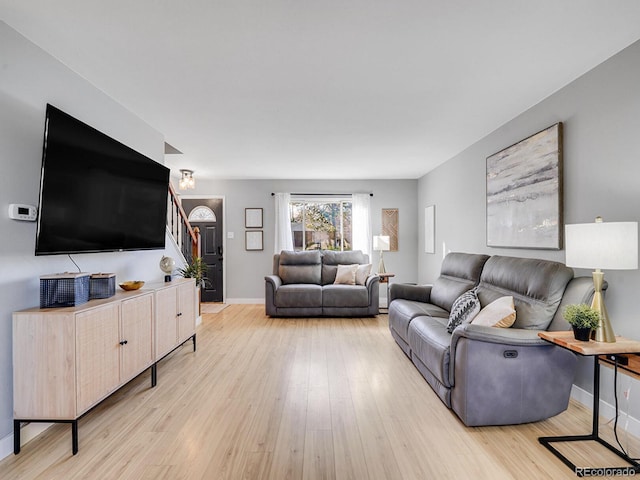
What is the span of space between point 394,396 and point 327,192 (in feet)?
14.8

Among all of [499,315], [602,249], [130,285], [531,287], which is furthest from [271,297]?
[602,249]

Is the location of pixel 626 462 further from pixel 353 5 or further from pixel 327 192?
pixel 327 192

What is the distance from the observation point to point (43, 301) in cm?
201

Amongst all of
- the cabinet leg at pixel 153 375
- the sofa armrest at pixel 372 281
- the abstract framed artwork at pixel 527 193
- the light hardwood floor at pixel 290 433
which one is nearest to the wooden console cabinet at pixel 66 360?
the light hardwood floor at pixel 290 433

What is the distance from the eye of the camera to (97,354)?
82.4 inches

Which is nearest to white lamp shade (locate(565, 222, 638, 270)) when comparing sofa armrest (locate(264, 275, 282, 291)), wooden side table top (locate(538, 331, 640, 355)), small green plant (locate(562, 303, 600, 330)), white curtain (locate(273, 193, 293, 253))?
small green plant (locate(562, 303, 600, 330))

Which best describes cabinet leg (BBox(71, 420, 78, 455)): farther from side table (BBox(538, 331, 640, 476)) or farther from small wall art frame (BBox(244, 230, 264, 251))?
small wall art frame (BBox(244, 230, 264, 251))

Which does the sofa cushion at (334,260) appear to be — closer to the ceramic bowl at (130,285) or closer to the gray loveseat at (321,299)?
the gray loveseat at (321,299)

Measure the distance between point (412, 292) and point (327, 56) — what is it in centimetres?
292

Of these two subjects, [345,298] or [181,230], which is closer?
Result: [181,230]

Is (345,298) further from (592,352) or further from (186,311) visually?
(592,352)

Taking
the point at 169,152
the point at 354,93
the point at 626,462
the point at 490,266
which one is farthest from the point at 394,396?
the point at 169,152

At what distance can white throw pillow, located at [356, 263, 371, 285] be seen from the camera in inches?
220

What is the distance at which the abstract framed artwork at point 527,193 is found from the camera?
8.96 ft
